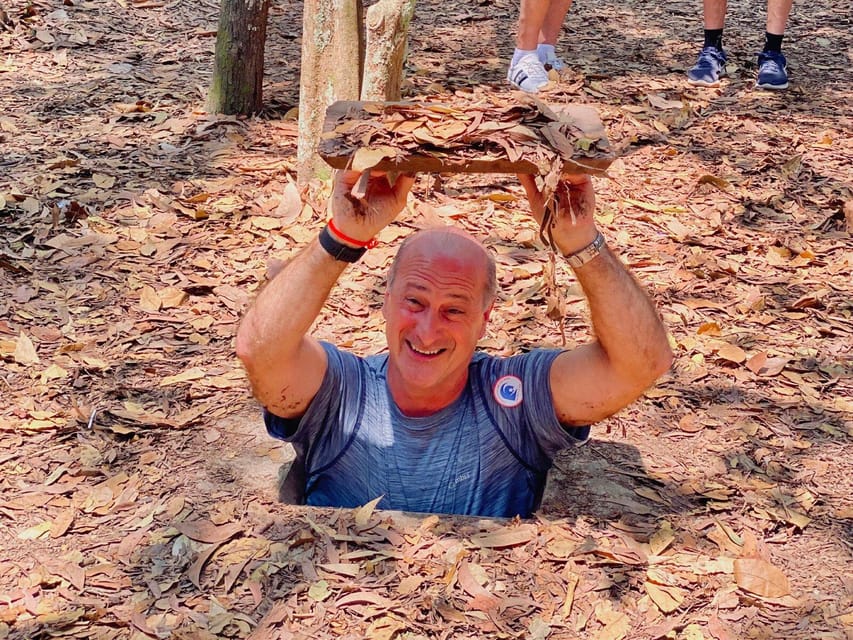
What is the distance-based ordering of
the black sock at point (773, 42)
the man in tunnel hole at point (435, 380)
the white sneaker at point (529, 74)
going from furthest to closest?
the black sock at point (773, 42) < the white sneaker at point (529, 74) < the man in tunnel hole at point (435, 380)

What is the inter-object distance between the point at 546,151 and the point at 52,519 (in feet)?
7.22

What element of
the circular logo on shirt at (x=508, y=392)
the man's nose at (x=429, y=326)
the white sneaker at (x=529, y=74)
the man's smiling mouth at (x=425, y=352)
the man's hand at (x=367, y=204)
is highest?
the man's hand at (x=367, y=204)

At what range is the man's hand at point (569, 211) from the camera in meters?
3.17

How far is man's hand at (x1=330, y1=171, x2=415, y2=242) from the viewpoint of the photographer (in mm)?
3223

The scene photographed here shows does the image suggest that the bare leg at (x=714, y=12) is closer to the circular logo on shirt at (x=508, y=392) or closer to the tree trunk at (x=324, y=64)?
the tree trunk at (x=324, y=64)

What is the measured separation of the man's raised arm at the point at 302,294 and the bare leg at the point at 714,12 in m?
5.91

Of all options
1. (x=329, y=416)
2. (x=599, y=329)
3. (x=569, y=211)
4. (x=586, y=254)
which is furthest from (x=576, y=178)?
(x=329, y=416)

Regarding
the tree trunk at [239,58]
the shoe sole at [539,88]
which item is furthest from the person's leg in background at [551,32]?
the tree trunk at [239,58]

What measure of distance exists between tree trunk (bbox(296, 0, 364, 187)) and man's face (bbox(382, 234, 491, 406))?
8.11 ft

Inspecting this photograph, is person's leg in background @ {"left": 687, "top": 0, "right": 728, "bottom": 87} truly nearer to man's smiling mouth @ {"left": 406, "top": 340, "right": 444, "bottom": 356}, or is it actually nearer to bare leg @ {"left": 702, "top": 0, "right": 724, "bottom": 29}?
bare leg @ {"left": 702, "top": 0, "right": 724, "bottom": 29}

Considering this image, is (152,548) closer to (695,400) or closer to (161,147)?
(695,400)

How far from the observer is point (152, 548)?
11.4ft

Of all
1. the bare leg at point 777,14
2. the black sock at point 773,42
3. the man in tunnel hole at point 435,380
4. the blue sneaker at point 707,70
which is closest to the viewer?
the man in tunnel hole at point 435,380

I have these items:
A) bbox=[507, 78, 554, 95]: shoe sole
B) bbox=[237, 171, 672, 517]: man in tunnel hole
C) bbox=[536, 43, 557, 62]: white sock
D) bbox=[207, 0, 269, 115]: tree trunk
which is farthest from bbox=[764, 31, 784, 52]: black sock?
bbox=[237, 171, 672, 517]: man in tunnel hole
